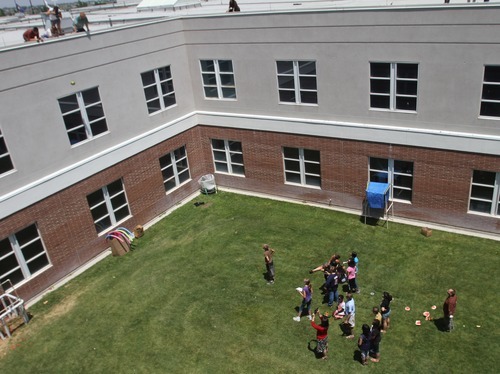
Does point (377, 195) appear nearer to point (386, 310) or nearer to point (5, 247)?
point (386, 310)

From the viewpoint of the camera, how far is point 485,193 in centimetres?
1848

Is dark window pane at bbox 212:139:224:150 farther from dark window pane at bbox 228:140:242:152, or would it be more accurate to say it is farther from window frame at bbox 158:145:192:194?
window frame at bbox 158:145:192:194

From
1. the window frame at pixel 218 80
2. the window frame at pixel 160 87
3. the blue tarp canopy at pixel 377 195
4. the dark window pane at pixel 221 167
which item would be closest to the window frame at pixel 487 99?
the blue tarp canopy at pixel 377 195

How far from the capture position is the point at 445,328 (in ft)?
47.9

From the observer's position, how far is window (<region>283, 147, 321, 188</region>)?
71.8 feet

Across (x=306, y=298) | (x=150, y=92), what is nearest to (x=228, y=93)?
(x=150, y=92)

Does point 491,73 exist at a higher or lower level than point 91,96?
lower

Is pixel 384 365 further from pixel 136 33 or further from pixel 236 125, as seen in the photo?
pixel 136 33

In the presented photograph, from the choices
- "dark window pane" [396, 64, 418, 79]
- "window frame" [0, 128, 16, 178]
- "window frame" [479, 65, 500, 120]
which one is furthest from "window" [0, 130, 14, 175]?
"window frame" [479, 65, 500, 120]

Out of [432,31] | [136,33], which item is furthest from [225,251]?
[432,31]

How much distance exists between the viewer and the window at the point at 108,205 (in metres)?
20.1

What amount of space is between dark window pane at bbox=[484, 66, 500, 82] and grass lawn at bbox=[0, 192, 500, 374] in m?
5.81

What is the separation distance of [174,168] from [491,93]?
13546 millimetres

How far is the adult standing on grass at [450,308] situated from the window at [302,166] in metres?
9.01
